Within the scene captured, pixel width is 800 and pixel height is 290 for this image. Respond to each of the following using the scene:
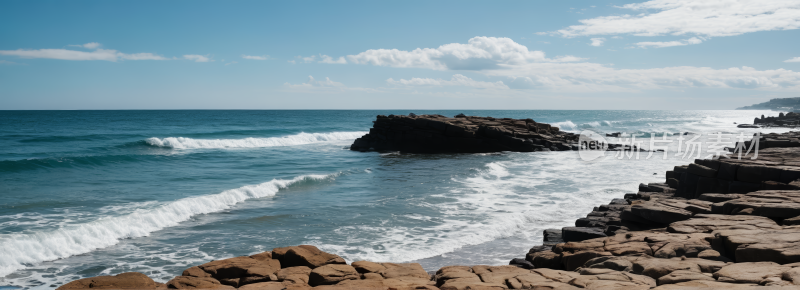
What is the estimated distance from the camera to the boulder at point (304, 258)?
6895 millimetres

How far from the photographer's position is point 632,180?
19.2 m

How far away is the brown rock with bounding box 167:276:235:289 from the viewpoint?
6.13 metres

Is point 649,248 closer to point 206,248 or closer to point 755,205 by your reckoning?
point 755,205

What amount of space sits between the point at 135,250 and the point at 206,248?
146 centimetres

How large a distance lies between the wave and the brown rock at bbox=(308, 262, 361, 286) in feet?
20.5

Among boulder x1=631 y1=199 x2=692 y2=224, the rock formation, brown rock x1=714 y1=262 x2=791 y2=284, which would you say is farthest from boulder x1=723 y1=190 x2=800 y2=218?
the rock formation

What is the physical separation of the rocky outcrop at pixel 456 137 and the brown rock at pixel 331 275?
27.2m

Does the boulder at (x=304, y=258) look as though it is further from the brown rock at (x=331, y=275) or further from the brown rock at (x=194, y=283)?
the brown rock at (x=194, y=283)

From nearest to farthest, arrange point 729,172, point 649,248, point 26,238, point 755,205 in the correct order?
point 649,248 < point 755,205 < point 26,238 < point 729,172

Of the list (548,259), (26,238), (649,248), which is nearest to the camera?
(649,248)

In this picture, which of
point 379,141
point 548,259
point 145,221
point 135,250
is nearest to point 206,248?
point 135,250

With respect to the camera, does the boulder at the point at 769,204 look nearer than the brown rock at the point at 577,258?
No

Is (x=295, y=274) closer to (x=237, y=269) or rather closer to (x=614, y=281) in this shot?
(x=237, y=269)

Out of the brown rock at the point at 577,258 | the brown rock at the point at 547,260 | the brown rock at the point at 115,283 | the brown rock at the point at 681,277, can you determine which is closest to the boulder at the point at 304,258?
the brown rock at the point at 115,283
